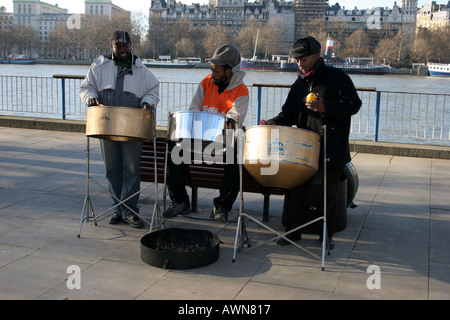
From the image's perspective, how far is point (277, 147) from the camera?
3941 millimetres

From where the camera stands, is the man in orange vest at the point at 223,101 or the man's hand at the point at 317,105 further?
the man in orange vest at the point at 223,101

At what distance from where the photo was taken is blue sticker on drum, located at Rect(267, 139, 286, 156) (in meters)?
3.93

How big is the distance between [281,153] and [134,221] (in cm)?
174

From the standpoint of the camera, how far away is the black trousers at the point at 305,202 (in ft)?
14.6

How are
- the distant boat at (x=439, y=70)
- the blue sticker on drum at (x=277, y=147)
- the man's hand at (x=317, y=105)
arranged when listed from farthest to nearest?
the distant boat at (x=439, y=70)
the man's hand at (x=317, y=105)
the blue sticker on drum at (x=277, y=147)

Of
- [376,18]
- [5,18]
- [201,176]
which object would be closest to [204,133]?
[201,176]

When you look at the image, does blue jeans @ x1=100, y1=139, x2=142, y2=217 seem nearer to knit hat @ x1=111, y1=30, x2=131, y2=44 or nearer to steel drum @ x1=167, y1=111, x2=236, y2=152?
steel drum @ x1=167, y1=111, x2=236, y2=152

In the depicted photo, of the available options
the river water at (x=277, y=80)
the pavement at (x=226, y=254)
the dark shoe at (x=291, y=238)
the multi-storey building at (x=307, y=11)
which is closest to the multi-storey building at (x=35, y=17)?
the multi-storey building at (x=307, y=11)

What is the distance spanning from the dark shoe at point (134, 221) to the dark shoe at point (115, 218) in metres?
0.07

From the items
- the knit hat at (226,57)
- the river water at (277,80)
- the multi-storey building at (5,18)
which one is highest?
the multi-storey building at (5,18)

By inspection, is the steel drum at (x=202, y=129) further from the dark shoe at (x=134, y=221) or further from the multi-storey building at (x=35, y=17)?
the multi-storey building at (x=35, y=17)

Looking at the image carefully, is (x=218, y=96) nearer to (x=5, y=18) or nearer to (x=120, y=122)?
(x=120, y=122)

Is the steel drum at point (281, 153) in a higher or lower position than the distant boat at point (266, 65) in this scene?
lower
